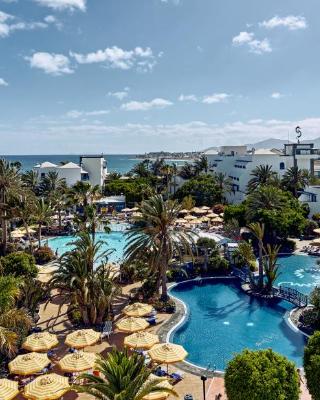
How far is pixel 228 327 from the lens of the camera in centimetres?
2648

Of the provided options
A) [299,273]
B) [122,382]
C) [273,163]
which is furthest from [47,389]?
[273,163]

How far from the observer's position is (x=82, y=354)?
742 inches

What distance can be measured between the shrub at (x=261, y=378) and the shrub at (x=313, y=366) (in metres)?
0.51

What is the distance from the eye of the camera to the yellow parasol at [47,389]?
15941 mm

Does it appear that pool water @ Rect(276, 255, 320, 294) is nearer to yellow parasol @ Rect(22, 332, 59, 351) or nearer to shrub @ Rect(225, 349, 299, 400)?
shrub @ Rect(225, 349, 299, 400)

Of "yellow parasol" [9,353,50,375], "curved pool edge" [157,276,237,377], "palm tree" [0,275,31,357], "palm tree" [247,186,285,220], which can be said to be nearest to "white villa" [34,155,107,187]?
→ "palm tree" [247,186,285,220]

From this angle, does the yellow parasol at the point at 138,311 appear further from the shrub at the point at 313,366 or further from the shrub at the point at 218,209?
the shrub at the point at 218,209

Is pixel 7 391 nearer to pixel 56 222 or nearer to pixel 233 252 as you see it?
pixel 233 252

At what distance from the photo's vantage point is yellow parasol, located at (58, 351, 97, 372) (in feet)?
59.5

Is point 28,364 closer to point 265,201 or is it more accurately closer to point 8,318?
point 8,318

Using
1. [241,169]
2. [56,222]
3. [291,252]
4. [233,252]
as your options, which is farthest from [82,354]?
[241,169]

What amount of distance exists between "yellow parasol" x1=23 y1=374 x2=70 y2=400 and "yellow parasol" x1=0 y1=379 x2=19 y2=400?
0.47m

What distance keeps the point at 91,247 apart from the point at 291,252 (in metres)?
26.1

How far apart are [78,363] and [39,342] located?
3546mm
